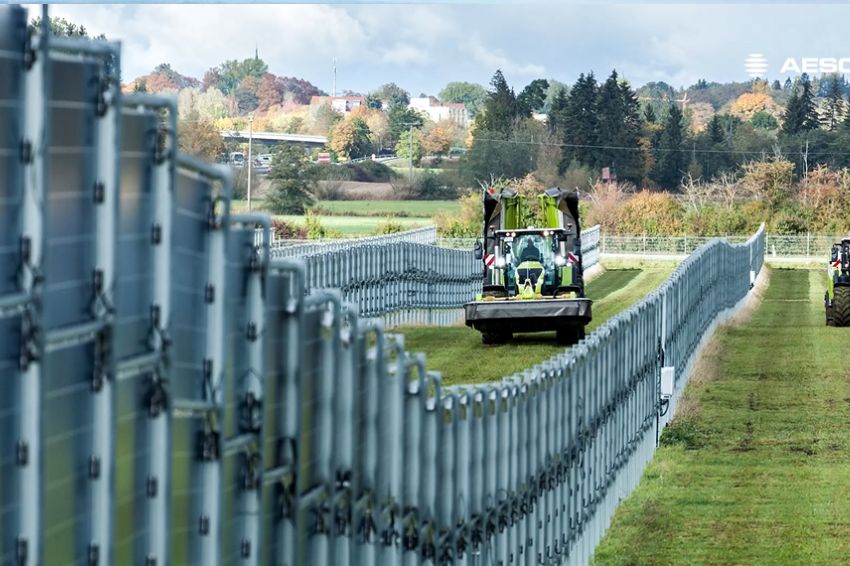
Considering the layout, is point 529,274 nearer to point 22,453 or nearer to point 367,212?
point 22,453

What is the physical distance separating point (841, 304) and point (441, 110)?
12476 cm

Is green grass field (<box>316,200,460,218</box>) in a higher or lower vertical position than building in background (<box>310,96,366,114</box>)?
lower

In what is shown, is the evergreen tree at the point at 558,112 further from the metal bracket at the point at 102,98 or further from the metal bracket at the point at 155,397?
the metal bracket at the point at 102,98

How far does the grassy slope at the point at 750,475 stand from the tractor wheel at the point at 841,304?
6.20 metres

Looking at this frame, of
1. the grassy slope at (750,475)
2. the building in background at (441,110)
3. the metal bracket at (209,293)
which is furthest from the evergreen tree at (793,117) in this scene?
the metal bracket at (209,293)

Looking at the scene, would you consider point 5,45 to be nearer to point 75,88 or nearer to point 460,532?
point 75,88

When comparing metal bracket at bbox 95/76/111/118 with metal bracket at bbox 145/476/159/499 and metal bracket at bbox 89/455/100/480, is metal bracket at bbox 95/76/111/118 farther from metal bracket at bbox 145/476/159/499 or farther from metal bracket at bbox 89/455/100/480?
metal bracket at bbox 145/476/159/499

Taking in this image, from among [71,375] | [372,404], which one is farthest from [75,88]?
[372,404]

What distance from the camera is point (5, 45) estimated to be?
499 cm

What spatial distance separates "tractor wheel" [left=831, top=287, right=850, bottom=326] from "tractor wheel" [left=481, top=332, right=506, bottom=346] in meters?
9.01

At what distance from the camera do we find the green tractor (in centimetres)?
3584

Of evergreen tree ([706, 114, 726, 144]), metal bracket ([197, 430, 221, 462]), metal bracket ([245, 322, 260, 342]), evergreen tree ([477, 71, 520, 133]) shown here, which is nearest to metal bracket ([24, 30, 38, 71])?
metal bracket ([197, 430, 221, 462])

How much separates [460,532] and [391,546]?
154 cm

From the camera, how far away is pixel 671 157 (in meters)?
149
